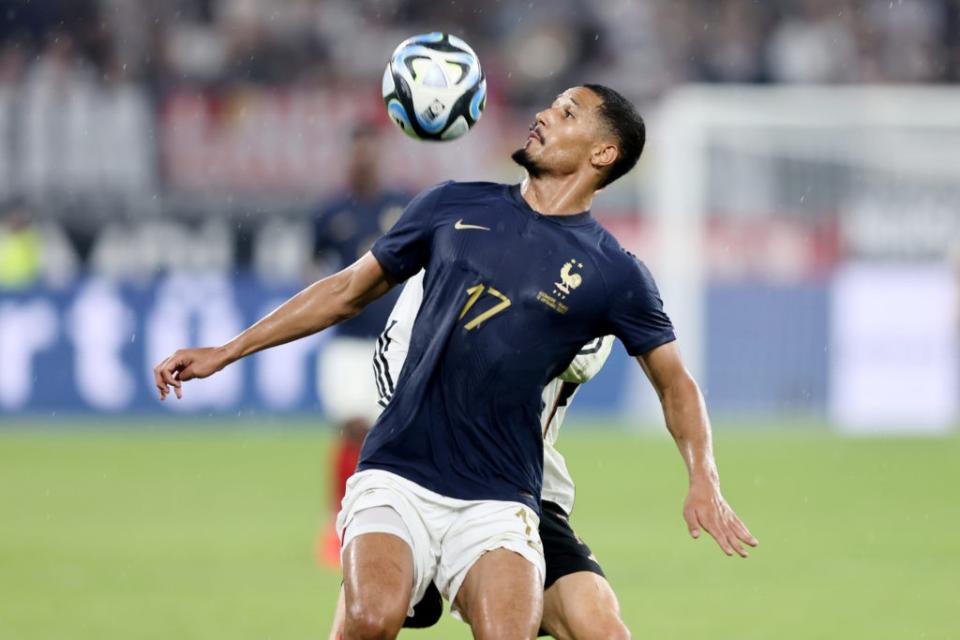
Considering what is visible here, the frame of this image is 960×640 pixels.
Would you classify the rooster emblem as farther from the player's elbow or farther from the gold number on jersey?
the player's elbow

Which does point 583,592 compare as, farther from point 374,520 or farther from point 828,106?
point 828,106

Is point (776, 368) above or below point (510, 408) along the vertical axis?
below

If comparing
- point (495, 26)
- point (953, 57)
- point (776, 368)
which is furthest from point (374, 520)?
point (953, 57)

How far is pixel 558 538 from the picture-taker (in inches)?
222

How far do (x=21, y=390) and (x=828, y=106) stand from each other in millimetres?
8758

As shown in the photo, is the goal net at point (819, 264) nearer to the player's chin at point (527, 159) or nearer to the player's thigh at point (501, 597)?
the player's chin at point (527, 159)

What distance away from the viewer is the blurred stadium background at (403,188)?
1519 centimetres

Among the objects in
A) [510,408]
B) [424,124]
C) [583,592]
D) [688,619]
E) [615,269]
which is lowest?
[688,619]

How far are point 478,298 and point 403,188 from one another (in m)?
11.0

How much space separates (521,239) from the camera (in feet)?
17.6

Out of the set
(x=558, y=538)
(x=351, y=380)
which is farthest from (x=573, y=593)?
(x=351, y=380)

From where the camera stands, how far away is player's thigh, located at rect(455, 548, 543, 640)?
4969 millimetres

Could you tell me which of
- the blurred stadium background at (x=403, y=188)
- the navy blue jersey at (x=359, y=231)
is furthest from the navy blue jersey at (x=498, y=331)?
the blurred stadium background at (x=403, y=188)

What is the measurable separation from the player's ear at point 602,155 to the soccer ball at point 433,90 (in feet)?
2.06
